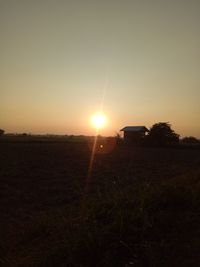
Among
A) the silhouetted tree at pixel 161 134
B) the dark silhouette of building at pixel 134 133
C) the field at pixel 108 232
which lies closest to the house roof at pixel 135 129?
the dark silhouette of building at pixel 134 133

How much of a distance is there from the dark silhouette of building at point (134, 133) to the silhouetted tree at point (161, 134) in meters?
2.65

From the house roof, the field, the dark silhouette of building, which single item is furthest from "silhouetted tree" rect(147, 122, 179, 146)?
the field

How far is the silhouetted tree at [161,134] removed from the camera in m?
56.0

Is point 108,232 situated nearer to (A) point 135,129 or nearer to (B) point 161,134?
(B) point 161,134

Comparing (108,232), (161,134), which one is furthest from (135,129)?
(108,232)

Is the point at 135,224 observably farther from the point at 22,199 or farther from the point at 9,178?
the point at 9,178

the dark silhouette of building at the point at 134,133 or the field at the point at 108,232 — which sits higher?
the dark silhouette of building at the point at 134,133

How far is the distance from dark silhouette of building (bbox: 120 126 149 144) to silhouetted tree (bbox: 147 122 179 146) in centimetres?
265

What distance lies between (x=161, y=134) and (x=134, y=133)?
26.9 ft

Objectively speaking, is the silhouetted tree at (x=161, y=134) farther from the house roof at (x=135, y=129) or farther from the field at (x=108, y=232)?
the field at (x=108, y=232)

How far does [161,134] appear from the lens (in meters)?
56.2

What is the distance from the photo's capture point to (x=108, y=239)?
6148 millimetres

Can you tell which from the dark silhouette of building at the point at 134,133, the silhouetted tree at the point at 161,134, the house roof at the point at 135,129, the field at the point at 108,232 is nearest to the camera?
the field at the point at 108,232

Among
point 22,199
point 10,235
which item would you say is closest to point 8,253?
point 10,235
